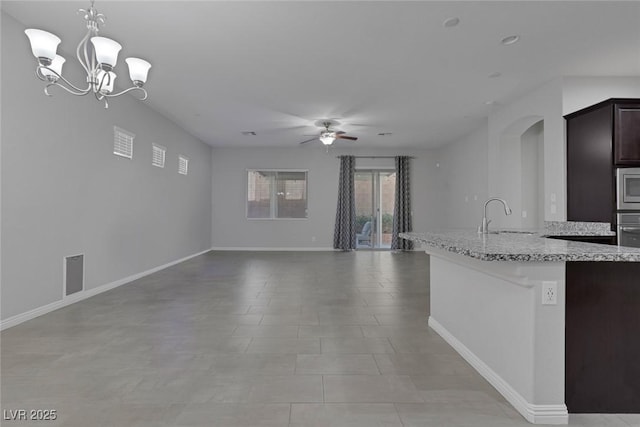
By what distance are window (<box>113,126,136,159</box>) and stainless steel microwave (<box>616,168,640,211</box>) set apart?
6.28m

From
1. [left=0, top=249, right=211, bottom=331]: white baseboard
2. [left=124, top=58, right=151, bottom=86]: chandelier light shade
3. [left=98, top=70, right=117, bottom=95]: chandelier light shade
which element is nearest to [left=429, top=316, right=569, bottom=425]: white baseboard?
[left=124, top=58, right=151, bottom=86]: chandelier light shade

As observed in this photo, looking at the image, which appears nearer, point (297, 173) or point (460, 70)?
point (460, 70)

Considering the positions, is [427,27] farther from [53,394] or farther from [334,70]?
[53,394]

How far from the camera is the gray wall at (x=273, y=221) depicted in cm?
918

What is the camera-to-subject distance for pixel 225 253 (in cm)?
852

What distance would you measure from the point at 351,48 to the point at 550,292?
2997mm

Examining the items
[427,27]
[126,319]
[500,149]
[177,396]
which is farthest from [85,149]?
[500,149]

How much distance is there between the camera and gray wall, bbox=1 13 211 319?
120 inches

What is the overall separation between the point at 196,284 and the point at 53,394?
297 cm

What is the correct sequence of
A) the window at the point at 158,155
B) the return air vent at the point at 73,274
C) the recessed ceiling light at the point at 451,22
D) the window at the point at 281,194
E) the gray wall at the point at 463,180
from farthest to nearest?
the window at the point at 281,194
the gray wall at the point at 463,180
the window at the point at 158,155
the return air vent at the point at 73,274
the recessed ceiling light at the point at 451,22

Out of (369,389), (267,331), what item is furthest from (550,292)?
(267,331)

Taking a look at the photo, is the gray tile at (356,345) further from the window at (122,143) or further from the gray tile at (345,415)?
the window at (122,143)

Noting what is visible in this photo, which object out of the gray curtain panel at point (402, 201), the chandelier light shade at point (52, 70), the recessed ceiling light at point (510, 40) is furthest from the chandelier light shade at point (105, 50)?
the gray curtain panel at point (402, 201)

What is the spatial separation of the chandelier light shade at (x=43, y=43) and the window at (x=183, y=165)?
489cm
